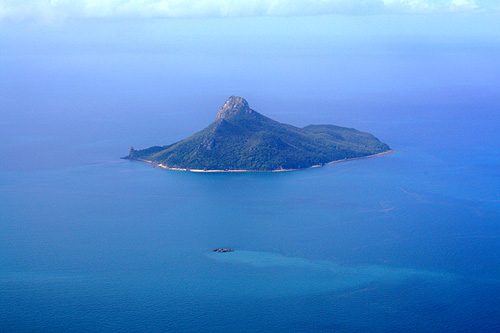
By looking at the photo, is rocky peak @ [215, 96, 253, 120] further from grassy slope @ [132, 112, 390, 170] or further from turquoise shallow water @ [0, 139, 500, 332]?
turquoise shallow water @ [0, 139, 500, 332]

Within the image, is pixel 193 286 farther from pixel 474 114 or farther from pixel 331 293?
pixel 474 114

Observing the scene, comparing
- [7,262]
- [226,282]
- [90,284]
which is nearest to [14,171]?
[7,262]

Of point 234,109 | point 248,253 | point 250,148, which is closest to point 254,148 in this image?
point 250,148

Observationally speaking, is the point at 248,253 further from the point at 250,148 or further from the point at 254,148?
the point at 250,148

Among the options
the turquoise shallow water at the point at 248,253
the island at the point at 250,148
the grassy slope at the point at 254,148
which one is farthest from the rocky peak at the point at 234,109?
the turquoise shallow water at the point at 248,253

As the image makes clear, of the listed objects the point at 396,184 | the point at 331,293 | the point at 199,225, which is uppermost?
the point at 396,184

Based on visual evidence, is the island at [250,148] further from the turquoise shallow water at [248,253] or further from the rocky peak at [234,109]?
the turquoise shallow water at [248,253]

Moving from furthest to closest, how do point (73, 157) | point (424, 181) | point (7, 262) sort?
1. point (73, 157)
2. point (424, 181)
3. point (7, 262)

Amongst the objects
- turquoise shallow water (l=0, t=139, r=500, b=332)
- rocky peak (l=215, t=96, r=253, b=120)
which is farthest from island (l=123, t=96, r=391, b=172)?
turquoise shallow water (l=0, t=139, r=500, b=332)
